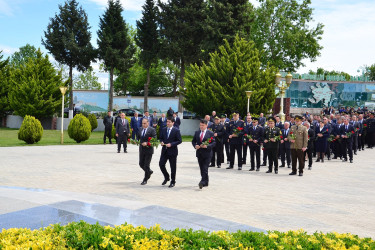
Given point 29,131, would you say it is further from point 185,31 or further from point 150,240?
point 185,31

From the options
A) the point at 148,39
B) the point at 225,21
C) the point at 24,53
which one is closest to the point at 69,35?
the point at 148,39

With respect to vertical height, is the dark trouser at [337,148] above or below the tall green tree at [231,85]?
below

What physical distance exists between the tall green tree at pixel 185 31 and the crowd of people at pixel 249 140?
18969 mm

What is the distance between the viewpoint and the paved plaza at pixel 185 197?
710 cm

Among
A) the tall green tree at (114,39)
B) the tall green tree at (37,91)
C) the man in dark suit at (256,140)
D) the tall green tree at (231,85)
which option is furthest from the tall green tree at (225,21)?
the man in dark suit at (256,140)

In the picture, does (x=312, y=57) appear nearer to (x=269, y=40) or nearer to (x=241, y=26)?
(x=269, y=40)

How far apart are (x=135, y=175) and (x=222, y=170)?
3.63 meters

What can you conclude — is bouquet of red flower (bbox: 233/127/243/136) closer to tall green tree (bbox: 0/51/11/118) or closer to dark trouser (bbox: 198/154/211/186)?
dark trouser (bbox: 198/154/211/186)

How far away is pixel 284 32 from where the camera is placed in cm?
5791

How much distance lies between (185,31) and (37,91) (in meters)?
15.5

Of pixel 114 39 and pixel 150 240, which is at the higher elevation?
pixel 114 39

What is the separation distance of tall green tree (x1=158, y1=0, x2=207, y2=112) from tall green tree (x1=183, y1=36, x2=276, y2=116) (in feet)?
22.8

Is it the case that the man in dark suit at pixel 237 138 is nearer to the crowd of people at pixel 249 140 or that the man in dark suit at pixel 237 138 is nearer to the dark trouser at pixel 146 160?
the crowd of people at pixel 249 140

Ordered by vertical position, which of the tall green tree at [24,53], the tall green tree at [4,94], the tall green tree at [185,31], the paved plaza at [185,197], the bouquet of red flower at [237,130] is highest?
the tall green tree at [24,53]
